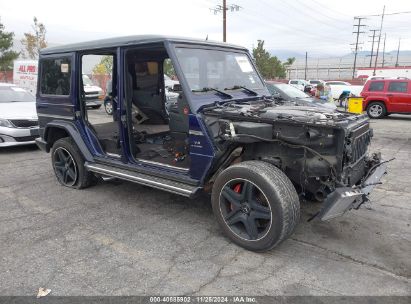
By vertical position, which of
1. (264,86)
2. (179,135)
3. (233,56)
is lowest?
(179,135)

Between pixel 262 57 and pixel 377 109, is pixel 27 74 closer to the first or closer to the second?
pixel 377 109

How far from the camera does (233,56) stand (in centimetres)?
489

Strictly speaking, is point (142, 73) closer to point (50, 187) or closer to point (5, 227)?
point (50, 187)

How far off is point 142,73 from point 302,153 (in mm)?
3000

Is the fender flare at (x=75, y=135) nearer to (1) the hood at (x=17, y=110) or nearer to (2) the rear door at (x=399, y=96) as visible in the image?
(1) the hood at (x=17, y=110)

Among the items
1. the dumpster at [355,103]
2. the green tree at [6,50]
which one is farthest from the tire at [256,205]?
the green tree at [6,50]

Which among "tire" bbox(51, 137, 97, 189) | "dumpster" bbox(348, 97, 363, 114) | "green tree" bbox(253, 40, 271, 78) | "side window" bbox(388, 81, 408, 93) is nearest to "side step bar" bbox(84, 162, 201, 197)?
"tire" bbox(51, 137, 97, 189)

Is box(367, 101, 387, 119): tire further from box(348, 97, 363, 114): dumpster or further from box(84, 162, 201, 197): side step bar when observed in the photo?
box(84, 162, 201, 197): side step bar

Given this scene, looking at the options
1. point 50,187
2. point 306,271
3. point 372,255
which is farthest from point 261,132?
point 50,187

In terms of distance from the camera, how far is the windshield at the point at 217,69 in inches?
165

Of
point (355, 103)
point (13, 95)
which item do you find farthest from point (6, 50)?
point (355, 103)

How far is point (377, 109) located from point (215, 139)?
44.8 ft

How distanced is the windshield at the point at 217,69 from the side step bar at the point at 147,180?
1075 millimetres

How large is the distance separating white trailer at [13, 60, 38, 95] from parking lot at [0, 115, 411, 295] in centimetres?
1488
